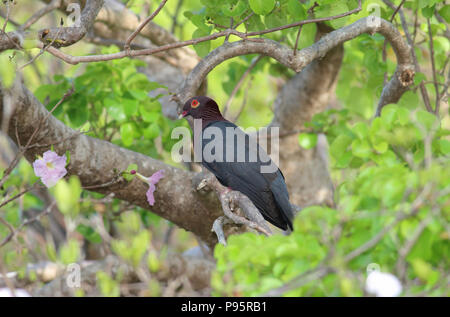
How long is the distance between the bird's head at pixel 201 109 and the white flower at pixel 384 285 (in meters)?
3.12

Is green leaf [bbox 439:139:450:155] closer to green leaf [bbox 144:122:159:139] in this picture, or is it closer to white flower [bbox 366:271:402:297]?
white flower [bbox 366:271:402:297]

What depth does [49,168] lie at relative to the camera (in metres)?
2.74

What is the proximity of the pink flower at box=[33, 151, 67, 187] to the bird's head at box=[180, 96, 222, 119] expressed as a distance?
1.75m

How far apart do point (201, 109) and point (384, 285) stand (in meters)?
3.32

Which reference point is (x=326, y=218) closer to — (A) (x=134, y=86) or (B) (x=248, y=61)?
→ (A) (x=134, y=86)

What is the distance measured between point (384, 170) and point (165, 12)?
215 inches

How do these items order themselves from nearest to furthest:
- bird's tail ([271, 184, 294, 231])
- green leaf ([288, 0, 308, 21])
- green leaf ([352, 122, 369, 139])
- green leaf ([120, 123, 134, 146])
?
1. green leaf ([352, 122, 369, 139])
2. green leaf ([288, 0, 308, 21])
3. bird's tail ([271, 184, 294, 231])
4. green leaf ([120, 123, 134, 146])

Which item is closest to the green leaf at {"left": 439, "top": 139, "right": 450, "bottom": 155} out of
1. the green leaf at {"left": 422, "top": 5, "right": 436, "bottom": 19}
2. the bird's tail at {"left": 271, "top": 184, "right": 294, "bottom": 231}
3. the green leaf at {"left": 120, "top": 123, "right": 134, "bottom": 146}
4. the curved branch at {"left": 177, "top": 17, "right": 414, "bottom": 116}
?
the curved branch at {"left": 177, "top": 17, "right": 414, "bottom": 116}

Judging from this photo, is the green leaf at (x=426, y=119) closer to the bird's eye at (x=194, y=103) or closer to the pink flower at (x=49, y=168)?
the pink flower at (x=49, y=168)

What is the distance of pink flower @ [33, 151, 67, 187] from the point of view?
106 inches

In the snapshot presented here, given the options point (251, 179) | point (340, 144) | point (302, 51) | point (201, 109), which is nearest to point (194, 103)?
point (201, 109)

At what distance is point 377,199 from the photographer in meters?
1.53

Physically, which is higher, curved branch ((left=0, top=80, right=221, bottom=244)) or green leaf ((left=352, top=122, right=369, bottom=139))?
curved branch ((left=0, top=80, right=221, bottom=244))

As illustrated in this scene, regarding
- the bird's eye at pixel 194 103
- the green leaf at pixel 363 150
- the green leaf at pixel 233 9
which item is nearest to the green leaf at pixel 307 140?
the bird's eye at pixel 194 103
